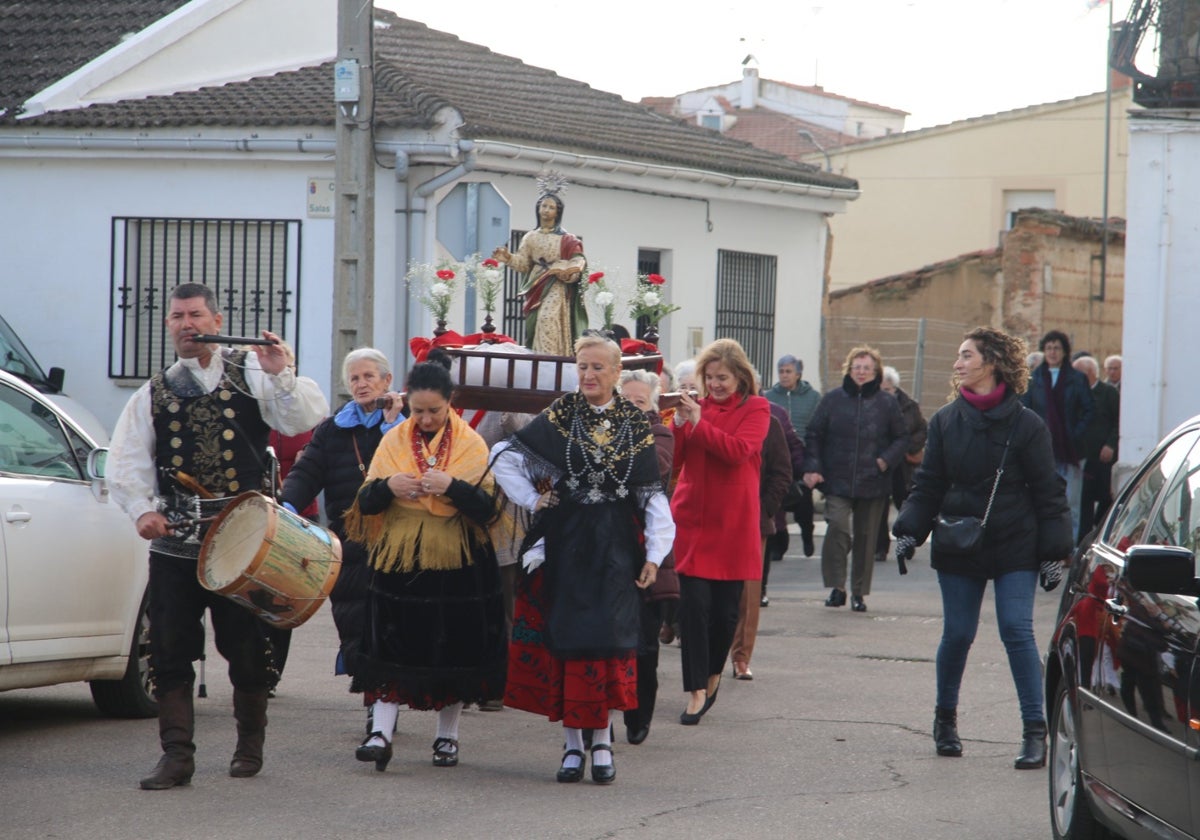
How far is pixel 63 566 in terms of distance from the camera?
25.5 feet

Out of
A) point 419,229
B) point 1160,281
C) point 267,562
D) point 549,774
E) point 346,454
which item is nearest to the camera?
point 267,562

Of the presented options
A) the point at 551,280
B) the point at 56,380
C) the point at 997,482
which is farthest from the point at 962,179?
the point at 997,482

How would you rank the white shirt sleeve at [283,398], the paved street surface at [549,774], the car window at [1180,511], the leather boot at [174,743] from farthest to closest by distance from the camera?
1. the white shirt sleeve at [283,398]
2. the leather boot at [174,743]
3. the paved street surface at [549,774]
4. the car window at [1180,511]

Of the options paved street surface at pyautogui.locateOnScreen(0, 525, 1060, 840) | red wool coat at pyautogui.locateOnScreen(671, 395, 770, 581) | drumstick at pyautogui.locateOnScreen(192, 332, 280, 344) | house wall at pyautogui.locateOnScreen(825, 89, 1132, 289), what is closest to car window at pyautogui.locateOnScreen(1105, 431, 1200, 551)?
paved street surface at pyautogui.locateOnScreen(0, 525, 1060, 840)

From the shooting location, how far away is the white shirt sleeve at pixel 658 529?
7.28 m

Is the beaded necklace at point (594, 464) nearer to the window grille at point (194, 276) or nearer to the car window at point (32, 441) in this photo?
the car window at point (32, 441)

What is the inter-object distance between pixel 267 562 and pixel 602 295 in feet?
12.2

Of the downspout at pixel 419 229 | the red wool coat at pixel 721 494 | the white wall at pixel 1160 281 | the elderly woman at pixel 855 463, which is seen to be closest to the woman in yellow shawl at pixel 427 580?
the red wool coat at pixel 721 494

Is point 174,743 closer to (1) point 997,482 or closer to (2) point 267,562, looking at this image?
(2) point 267,562

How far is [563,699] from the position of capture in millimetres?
7246

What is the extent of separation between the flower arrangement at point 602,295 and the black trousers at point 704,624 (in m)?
1.72

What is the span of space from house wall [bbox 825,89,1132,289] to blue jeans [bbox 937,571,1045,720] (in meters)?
34.7

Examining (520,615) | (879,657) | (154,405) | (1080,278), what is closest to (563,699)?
(520,615)

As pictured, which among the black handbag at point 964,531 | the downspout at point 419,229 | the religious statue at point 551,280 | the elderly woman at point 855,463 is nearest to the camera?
the black handbag at point 964,531
